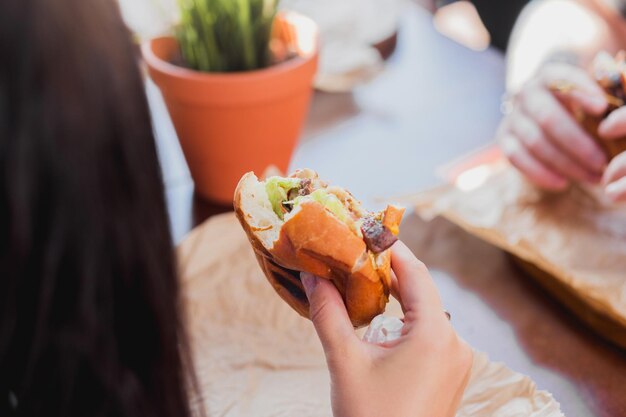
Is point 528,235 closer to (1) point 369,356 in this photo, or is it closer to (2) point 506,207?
(2) point 506,207

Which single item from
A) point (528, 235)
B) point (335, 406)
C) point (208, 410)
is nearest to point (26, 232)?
point (335, 406)

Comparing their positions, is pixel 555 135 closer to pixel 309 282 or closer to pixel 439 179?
pixel 439 179

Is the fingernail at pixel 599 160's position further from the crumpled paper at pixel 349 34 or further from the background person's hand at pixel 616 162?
the crumpled paper at pixel 349 34

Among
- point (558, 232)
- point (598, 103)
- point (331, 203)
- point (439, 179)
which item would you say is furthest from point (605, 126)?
point (331, 203)

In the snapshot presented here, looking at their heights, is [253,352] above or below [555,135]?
below

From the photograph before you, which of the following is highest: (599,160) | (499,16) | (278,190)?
(278,190)

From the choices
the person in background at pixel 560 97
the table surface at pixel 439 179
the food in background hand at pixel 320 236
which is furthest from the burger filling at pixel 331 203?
the person in background at pixel 560 97
